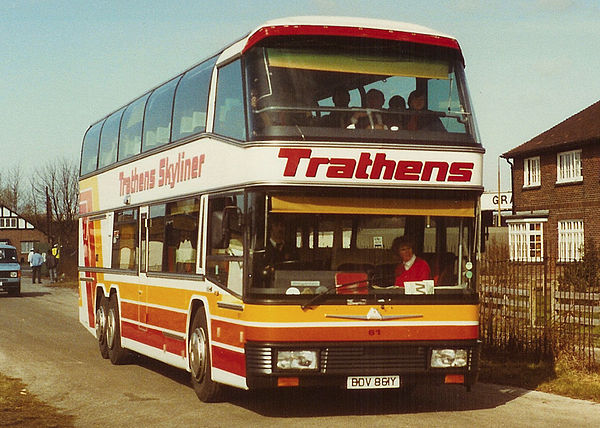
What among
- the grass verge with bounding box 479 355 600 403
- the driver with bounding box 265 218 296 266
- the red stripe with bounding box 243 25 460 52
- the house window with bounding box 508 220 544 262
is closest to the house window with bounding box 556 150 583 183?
the house window with bounding box 508 220 544 262

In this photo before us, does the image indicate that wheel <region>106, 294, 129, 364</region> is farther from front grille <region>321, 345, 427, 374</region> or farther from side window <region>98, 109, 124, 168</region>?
front grille <region>321, 345, 427, 374</region>

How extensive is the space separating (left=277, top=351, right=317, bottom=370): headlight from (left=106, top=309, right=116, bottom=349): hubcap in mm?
6951

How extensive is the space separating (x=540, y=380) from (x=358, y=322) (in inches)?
171

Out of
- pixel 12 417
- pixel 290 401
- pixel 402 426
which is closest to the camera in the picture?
pixel 402 426

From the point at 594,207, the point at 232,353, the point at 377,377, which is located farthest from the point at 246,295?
the point at 594,207

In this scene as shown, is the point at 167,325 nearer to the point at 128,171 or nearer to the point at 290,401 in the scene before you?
the point at 290,401

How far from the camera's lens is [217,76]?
476 inches

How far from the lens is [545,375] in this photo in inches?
555

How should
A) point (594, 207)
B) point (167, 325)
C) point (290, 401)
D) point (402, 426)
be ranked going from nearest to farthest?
1. point (402, 426)
2. point (290, 401)
3. point (167, 325)
4. point (594, 207)

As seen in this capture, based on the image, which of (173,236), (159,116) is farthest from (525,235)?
(173,236)

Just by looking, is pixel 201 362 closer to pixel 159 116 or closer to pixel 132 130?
pixel 159 116

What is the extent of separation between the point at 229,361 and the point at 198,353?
123 cm

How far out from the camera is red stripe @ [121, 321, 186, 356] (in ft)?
42.4

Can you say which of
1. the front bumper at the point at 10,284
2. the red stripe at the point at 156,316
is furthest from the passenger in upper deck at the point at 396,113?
the front bumper at the point at 10,284
